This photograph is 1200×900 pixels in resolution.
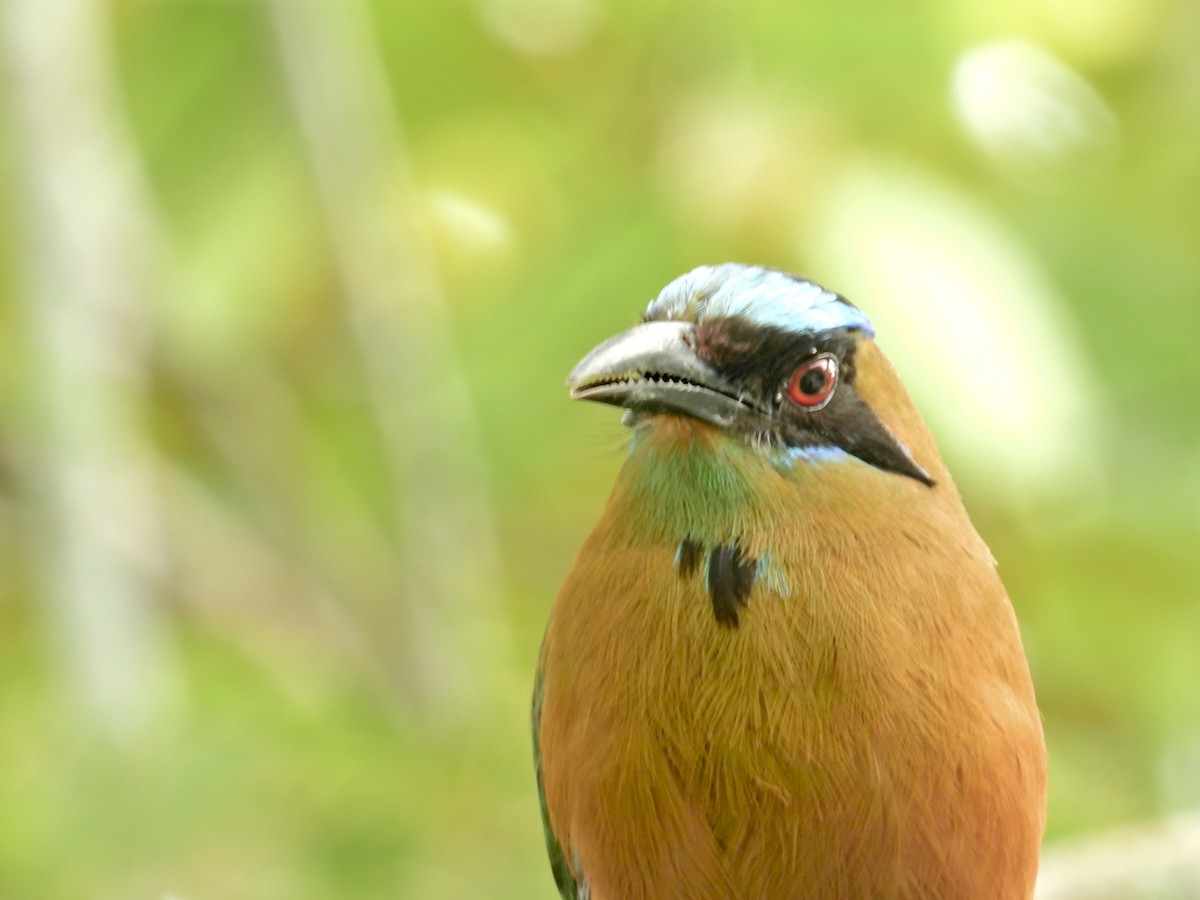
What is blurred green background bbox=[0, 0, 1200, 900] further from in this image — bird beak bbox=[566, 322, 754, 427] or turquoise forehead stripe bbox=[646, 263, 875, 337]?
bird beak bbox=[566, 322, 754, 427]

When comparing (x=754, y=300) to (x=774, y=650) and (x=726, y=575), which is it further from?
(x=774, y=650)

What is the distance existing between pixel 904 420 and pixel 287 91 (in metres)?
2.06

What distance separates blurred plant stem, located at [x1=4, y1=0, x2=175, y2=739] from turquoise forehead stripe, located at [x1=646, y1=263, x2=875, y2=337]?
5.04ft

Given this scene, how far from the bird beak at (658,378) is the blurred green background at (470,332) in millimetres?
1011

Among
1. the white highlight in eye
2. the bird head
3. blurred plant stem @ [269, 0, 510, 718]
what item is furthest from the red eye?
blurred plant stem @ [269, 0, 510, 718]

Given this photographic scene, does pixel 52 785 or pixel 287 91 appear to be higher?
pixel 287 91

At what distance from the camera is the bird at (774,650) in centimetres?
247

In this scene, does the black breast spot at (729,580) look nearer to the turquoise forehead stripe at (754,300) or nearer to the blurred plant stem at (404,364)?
the turquoise forehead stripe at (754,300)

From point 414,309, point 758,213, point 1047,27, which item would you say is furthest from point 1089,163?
point 414,309

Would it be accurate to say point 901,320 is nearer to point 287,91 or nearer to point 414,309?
point 414,309

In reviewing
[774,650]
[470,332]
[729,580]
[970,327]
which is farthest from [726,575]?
[470,332]

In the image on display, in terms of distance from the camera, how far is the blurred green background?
3.63 meters

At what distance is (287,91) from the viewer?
4246 mm

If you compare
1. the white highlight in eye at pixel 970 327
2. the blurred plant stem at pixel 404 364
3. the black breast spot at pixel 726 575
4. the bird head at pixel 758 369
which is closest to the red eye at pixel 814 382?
the bird head at pixel 758 369
